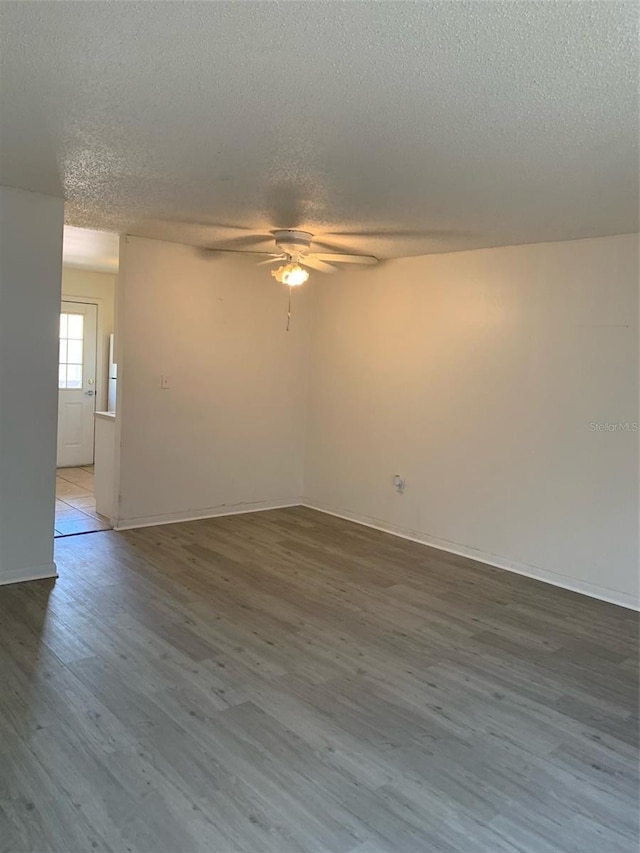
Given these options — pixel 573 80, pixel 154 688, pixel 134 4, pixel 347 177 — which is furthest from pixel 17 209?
pixel 573 80

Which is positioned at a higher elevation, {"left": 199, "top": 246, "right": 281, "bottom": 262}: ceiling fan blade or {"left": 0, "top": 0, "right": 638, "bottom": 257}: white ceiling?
{"left": 199, "top": 246, "right": 281, "bottom": 262}: ceiling fan blade

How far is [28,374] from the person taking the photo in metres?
3.80

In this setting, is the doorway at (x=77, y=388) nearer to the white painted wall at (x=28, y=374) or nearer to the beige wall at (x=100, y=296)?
the beige wall at (x=100, y=296)

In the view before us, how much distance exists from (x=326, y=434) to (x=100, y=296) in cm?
375

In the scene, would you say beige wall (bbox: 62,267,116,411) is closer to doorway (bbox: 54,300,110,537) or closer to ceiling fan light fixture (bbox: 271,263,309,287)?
doorway (bbox: 54,300,110,537)

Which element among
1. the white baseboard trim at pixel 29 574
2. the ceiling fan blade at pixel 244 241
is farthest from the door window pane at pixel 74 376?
the white baseboard trim at pixel 29 574

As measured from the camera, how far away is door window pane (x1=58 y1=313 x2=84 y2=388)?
7.66m

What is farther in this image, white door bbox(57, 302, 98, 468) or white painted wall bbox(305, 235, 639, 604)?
white door bbox(57, 302, 98, 468)

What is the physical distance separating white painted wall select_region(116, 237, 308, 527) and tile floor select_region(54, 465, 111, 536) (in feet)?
1.06

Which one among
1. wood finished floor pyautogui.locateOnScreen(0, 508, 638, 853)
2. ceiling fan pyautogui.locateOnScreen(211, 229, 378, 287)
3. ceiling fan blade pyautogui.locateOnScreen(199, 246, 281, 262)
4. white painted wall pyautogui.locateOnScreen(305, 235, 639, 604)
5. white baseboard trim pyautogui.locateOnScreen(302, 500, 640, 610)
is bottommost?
wood finished floor pyautogui.locateOnScreen(0, 508, 638, 853)

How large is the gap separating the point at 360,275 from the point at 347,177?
2660mm

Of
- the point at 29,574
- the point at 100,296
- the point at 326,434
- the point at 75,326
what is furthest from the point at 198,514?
the point at 100,296

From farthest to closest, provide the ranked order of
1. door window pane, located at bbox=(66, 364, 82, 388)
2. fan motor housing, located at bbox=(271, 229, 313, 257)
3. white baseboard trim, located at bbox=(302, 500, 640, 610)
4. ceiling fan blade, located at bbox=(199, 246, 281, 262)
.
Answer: door window pane, located at bbox=(66, 364, 82, 388) < ceiling fan blade, located at bbox=(199, 246, 281, 262) < fan motor housing, located at bbox=(271, 229, 313, 257) < white baseboard trim, located at bbox=(302, 500, 640, 610)

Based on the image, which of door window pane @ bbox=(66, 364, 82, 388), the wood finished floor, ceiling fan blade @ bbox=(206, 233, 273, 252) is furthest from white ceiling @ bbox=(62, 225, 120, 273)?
the wood finished floor
